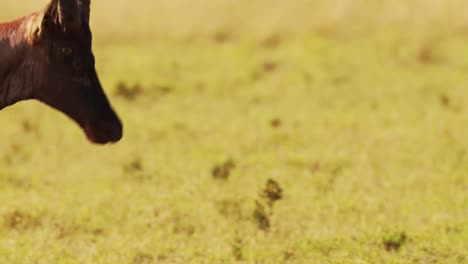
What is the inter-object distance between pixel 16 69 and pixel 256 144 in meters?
5.87

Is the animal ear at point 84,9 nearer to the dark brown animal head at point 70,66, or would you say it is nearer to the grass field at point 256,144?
the dark brown animal head at point 70,66

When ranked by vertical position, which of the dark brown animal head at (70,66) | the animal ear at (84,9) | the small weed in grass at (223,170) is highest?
the small weed in grass at (223,170)

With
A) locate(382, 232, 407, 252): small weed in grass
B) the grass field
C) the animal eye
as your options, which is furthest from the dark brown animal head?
locate(382, 232, 407, 252): small weed in grass

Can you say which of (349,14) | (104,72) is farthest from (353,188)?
(349,14)

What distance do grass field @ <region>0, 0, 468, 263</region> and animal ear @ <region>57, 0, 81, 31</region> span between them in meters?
2.51

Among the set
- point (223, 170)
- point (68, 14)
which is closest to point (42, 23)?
point (68, 14)

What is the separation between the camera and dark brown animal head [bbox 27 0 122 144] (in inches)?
240

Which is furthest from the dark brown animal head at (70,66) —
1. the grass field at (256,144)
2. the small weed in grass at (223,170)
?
the small weed in grass at (223,170)

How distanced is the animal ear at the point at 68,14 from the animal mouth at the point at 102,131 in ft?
2.78

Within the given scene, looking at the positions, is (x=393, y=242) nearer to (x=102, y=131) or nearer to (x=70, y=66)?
(x=102, y=131)

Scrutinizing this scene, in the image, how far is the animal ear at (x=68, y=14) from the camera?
5.95m

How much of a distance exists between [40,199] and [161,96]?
5.39 meters

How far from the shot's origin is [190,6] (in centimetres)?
1909

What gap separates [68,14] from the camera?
19.7 feet
